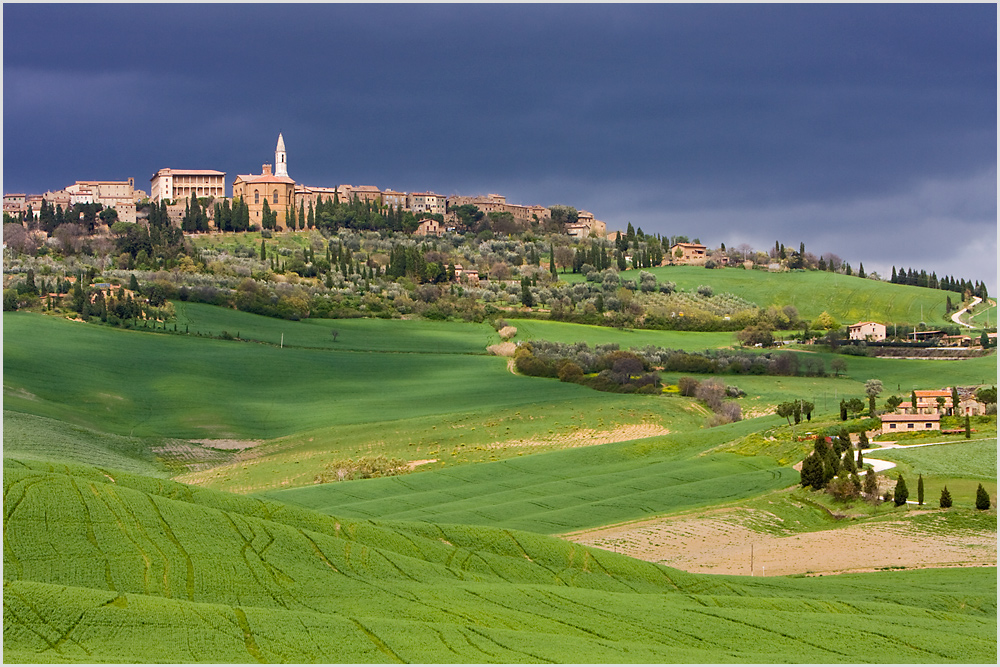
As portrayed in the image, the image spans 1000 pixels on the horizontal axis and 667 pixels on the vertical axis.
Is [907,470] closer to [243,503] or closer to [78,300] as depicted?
[243,503]

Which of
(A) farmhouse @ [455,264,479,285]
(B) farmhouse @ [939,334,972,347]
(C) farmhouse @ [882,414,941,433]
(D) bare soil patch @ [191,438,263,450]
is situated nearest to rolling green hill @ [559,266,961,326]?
(B) farmhouse @ [939,334,972,347]

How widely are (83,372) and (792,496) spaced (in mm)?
48311

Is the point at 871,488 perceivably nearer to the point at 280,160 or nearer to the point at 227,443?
the point at 227,443

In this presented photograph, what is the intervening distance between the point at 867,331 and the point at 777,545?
220 ft

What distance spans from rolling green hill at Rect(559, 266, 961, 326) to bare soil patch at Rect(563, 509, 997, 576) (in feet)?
244

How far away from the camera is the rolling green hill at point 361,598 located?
21.3 meters

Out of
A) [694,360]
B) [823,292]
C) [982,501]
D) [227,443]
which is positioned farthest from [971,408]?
[823,292]

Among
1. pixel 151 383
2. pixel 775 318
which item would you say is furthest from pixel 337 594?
pixel 775 318

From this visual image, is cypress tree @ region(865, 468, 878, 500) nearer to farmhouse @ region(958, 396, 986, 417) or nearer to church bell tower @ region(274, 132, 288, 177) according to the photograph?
farmhouse @ region(958, 396, 986, 417)

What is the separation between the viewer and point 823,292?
12694 cm

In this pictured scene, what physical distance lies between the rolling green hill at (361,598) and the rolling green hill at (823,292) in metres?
89.3

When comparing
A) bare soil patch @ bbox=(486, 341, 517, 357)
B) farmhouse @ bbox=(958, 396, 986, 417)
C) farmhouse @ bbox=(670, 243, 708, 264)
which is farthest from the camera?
farmhouse @ bbox=(670, 243, 708, 264)

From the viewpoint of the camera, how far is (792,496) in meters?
49.1

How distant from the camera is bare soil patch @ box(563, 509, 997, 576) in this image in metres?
38.6
